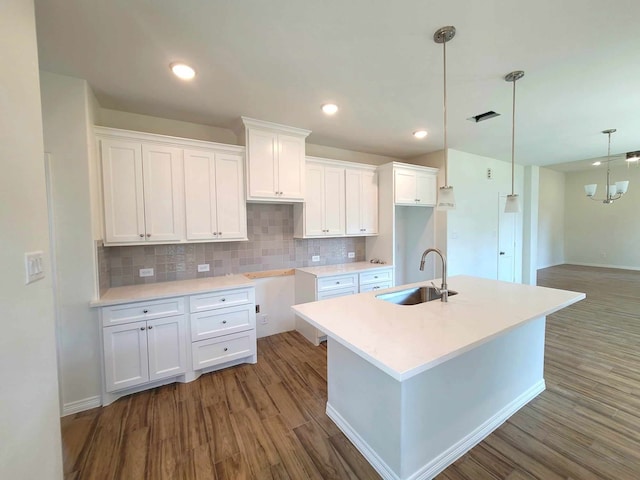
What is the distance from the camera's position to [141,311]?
2.22m

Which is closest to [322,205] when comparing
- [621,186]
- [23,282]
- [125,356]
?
[125,356]

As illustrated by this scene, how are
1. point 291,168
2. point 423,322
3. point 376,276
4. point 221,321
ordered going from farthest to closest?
point 376,276 → point 291,168 → point 221,321 → point 423,322

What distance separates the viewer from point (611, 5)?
141 cm

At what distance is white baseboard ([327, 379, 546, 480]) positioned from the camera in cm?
149

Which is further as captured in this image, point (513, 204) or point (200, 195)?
point (200, 195)

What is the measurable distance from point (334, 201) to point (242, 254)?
140 cm

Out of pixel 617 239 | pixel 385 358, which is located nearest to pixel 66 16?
pixel 385 358

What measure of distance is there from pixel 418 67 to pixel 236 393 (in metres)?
3.04

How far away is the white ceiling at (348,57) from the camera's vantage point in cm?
144

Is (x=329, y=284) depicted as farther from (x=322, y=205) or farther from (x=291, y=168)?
(x=291, y=168)

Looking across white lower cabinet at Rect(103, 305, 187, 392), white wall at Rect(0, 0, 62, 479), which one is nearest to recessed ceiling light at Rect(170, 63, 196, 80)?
white wall at Rect(0, 0, 62, 479)

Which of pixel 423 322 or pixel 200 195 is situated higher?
pixel 200 195

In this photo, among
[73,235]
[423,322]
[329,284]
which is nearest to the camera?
[423,322]

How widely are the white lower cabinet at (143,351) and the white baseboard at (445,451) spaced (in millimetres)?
1451
